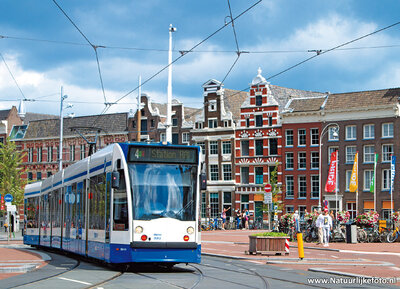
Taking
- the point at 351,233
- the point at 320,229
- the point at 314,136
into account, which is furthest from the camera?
the point at 314,136

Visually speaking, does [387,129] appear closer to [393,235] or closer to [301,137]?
[301,137]

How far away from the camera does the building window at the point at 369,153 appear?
61.2m

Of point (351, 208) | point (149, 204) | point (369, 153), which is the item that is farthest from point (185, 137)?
point (149, 204)

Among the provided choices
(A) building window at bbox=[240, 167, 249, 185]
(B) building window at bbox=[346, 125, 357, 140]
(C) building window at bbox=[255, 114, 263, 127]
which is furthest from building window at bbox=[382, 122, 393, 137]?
(A) building window at bbox=[240, 167, 249, 185]

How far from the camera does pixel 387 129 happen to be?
60.8m

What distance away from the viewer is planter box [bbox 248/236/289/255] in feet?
83.3

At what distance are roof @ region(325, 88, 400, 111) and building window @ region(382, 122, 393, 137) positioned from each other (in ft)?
5.49

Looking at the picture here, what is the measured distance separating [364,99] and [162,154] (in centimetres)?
4776

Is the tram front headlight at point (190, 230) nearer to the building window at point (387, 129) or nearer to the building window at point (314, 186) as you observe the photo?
the building window at point (387, 129)

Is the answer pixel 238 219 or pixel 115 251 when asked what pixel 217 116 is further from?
Result: pixel 115 251

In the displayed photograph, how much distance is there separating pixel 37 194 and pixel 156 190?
16465 millimetres

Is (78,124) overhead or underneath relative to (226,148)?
overhead

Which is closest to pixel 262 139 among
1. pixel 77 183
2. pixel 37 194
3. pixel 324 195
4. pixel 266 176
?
pixel 266 176

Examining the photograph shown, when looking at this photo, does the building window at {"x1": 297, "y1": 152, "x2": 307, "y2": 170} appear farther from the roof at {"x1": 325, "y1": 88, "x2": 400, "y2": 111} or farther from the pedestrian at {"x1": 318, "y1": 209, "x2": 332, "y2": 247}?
the pedestrian at {"x1": 318, "y1": 209, "x2": 332, "y2": 247}
